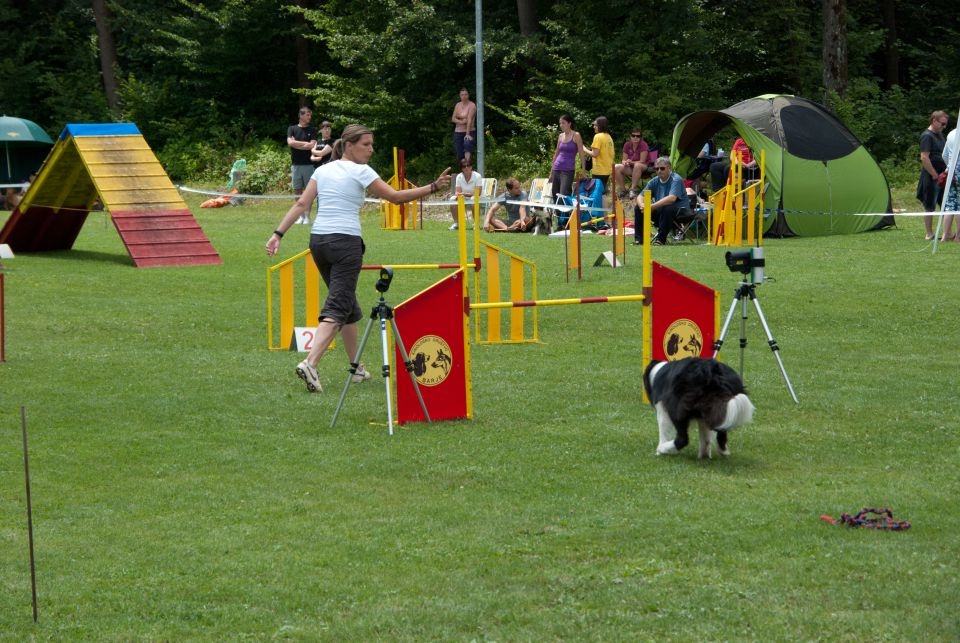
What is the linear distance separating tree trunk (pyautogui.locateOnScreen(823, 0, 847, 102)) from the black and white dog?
2457cm

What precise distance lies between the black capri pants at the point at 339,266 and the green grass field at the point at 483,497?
637 millimetres

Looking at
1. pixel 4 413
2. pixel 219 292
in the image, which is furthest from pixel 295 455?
pixel 219 292

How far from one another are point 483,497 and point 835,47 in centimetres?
2622

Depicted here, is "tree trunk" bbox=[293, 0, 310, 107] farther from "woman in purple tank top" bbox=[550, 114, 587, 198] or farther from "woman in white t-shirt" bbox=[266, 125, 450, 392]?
"woman in white t-shirt" bbox=[266, 125, 450, 392]

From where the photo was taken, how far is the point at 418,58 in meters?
34.7

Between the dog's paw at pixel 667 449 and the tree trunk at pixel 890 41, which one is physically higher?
the tree trunk at pixel 890 41

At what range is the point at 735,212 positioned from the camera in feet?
65.6

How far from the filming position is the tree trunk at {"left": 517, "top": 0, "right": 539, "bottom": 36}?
112ft

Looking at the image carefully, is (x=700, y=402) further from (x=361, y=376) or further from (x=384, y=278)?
(x=361, y=376)

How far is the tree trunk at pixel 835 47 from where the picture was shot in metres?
30.0

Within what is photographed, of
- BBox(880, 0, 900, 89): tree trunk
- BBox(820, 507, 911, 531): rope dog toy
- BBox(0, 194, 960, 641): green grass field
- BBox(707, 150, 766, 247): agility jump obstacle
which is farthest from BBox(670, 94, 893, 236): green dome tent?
BBox(880, 0, 900, 89): tree trunk

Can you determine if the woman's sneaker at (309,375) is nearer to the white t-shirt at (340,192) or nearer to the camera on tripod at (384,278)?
the white t-shirt at (340,192)

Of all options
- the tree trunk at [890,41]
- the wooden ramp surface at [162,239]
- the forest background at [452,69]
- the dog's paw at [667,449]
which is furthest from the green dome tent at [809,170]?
the tree trunk at [890,41]

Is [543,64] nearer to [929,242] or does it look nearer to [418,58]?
[418,58]
